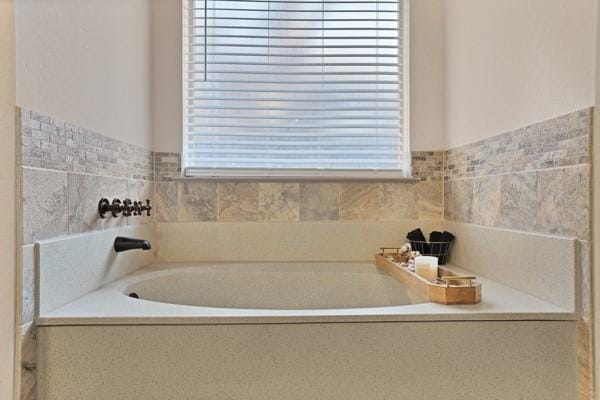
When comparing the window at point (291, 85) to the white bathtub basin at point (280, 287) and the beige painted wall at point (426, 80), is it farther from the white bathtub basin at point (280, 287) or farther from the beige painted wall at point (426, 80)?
the white bathtub basin at point (280, 287)

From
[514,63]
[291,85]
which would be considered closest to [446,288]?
[514,63]

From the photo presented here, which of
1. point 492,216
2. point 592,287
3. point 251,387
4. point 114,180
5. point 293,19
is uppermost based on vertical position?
point 293,19

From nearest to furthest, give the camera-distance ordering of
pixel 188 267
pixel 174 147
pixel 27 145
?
pixel 27 145
pixel 188 267
pixel 174 147

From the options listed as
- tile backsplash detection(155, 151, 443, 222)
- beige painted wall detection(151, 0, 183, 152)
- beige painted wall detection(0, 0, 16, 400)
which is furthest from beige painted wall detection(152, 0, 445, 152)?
beige painted wall detection(0, 0, 16, 400)

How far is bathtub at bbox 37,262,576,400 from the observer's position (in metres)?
1.10

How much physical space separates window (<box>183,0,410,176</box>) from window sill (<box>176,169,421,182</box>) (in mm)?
11

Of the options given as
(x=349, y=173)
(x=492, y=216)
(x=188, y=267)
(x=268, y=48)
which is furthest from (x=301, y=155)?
(x=492, y=216)

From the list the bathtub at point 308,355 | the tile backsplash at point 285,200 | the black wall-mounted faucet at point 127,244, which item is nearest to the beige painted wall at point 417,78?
the tile backsplash at point 285,200

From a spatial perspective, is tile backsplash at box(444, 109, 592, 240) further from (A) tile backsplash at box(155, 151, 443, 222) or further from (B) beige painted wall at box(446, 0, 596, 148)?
(A) tile backsplash at box(155, 151, 443, 222)

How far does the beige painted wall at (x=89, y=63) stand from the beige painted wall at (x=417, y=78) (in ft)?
0.26

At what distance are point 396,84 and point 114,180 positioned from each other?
143 cm

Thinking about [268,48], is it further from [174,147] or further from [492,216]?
[492,216]

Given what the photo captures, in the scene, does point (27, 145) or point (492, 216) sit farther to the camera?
point (492, 216)

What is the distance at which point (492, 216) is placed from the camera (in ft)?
5.21
